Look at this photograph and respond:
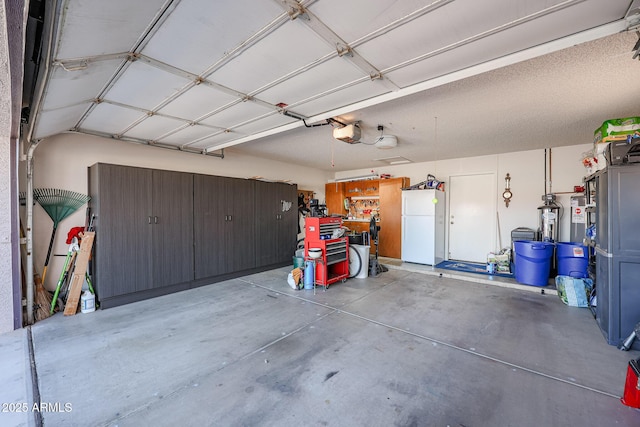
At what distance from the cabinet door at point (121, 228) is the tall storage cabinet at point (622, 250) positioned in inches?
222

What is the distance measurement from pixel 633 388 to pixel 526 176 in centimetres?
473

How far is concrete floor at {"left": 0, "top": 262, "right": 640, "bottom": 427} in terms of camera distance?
5.59ft

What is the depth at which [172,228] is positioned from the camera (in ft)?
13.9

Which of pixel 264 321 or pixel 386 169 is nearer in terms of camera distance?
pixel 264 321

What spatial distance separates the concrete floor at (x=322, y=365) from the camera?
171 centimetres

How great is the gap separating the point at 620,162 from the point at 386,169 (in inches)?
198

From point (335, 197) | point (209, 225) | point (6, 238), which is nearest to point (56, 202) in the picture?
point (6, 238)

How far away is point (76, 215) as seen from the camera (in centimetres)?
380

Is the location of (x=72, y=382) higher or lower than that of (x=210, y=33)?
lower

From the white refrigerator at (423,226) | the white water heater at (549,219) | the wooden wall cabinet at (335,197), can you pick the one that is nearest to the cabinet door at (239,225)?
the wooden wall cabinet at (335,197)

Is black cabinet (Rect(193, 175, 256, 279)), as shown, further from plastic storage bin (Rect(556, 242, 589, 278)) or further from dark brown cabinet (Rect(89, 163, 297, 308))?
plastic storage bin (Rect(556, 242, 589, 278))

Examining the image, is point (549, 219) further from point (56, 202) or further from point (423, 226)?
point (56, 202)

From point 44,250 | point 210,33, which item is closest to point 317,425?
point 210,33

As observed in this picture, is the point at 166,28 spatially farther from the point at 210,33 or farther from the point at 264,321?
the point at 264,321
